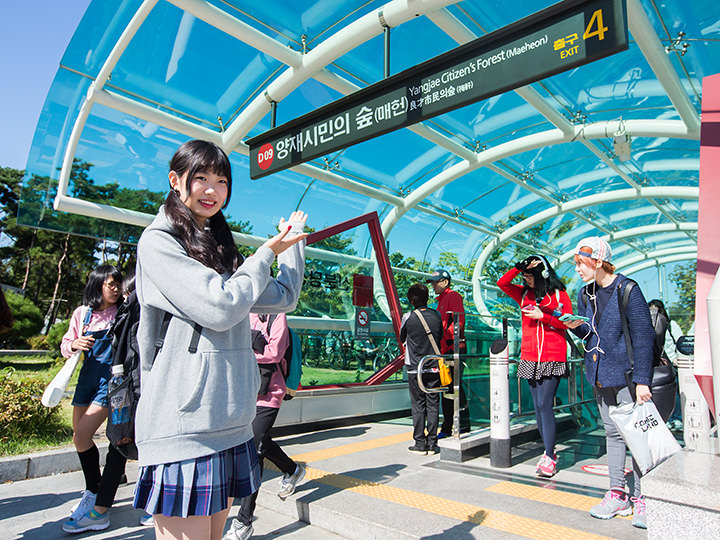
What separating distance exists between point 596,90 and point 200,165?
8.66m

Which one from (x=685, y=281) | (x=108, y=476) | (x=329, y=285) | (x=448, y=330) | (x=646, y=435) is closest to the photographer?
(x=646, y=435)

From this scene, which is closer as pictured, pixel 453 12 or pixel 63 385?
pixel 63 385

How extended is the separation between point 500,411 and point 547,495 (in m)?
0.95

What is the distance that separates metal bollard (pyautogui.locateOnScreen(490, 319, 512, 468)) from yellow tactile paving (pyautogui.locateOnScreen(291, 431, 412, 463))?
148 cm

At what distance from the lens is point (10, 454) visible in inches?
180

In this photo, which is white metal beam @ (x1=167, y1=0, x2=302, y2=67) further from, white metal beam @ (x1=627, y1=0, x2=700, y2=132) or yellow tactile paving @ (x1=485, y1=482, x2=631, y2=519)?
yellow tactile paving @ (x1=485, y1=482, x2=631, y2=519)

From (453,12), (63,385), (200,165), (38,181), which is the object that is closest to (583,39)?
(200,165)

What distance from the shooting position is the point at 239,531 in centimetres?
308

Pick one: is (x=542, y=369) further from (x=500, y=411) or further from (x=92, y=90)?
(x=92, y=90)

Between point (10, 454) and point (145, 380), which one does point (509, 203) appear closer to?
point (10, 454)

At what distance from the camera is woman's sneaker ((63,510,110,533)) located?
3242mm

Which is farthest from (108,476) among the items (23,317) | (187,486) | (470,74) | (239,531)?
(23,317)

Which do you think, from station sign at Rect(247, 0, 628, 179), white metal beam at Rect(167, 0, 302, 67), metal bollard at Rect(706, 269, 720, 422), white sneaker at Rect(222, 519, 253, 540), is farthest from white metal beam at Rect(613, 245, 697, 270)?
metal bollard at Rect(706, 269, 720, 422)

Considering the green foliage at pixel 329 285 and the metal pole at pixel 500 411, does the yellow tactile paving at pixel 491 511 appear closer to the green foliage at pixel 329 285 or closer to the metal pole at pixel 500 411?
the metal pole at pixel 500 411
